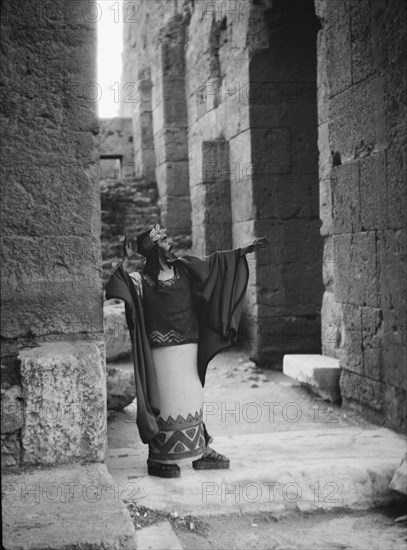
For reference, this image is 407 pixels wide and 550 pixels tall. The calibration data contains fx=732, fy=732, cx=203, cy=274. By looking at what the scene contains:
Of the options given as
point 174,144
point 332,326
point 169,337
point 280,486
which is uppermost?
point 174,144

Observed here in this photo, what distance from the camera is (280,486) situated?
4.55m

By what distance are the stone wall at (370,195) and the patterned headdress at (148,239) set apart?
1.90 meters

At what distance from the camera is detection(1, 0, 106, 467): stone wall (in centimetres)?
373

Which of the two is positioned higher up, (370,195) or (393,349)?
(370,195)

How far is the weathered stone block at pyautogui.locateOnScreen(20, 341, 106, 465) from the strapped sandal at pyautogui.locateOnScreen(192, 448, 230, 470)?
4.07 ft

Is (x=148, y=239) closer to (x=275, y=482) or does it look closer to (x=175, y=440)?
(x=175, y=440)

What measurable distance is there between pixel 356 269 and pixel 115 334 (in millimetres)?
3749

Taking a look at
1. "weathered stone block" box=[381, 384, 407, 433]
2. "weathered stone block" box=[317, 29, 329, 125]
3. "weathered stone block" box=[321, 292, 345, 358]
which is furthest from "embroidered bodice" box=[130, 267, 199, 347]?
"weathered stone block" box=[317, 29, 329, 125]

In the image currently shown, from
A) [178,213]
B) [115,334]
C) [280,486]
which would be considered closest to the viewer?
[280,486]

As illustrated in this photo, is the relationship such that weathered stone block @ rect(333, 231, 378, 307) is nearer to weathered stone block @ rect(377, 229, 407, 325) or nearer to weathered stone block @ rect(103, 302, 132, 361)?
weathered stone block @ rect(377, 229, 407, 325)

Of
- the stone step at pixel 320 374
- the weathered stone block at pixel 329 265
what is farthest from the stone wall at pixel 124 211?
the stone step at pixel 320 374

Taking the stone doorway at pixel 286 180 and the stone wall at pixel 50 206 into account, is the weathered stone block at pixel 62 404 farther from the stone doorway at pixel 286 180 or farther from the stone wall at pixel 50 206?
the stone doorway at pixel 286 180

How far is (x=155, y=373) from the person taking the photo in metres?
4.74

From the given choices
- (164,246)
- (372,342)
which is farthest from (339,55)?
(164,246)
